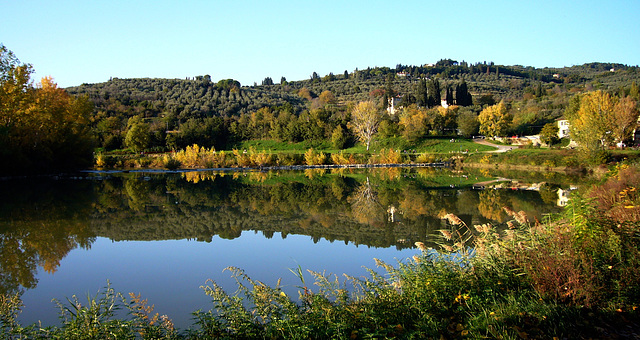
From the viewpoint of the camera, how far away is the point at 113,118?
57594mm

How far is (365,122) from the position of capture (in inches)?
2003

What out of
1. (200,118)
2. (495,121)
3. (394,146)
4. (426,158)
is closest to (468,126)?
(495,121)

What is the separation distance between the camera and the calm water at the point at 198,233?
7.61 m

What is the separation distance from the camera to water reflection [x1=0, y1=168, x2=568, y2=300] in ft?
34.6

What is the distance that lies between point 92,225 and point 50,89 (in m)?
25.1

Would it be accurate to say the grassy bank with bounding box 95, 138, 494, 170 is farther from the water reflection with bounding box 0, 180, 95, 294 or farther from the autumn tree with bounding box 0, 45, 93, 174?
the water reflection with bounding box 0, 180, 95, 294

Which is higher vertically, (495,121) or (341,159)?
(495,121)

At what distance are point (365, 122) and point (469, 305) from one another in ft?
153

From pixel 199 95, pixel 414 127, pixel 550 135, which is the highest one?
pixel 199 95

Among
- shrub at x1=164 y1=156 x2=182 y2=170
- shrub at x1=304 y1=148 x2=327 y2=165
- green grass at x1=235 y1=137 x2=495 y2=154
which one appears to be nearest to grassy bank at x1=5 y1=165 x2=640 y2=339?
shrub at x1=164 y1=156 x2=182 y2=170

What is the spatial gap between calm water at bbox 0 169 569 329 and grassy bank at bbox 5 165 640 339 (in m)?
1.44

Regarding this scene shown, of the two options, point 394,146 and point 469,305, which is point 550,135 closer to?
point 394,146

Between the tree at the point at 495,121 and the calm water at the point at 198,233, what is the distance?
33.8 meters

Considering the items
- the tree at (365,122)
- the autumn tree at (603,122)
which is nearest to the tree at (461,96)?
the tree at (365,122)
